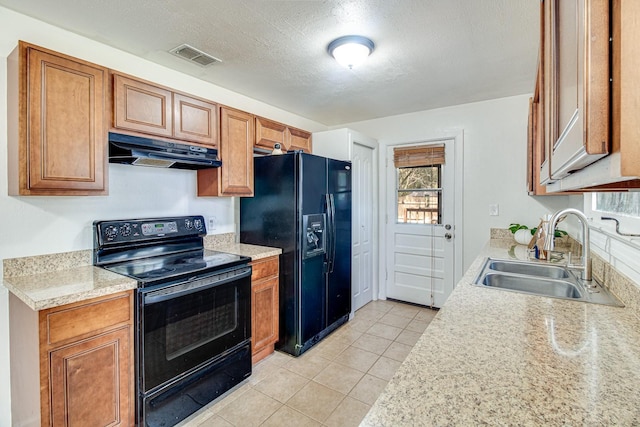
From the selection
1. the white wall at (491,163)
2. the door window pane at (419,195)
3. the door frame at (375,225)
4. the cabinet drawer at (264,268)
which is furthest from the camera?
the door frame at (375,225)

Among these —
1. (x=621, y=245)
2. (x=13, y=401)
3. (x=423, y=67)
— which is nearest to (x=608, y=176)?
(x=621, y=245)

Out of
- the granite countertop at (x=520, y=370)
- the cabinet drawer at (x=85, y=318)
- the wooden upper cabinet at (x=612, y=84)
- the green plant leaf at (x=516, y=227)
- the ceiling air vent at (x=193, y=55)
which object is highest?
the ceiling air vent at (x=193, y=55)

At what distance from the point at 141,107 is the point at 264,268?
1.44 m

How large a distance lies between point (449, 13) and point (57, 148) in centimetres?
232

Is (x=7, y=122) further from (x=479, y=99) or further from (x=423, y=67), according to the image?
(x=479, y=99)

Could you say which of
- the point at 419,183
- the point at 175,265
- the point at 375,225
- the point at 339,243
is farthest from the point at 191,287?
the point at 419,183

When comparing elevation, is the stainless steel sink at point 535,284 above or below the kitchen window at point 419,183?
below

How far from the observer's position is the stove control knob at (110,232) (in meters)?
2.10

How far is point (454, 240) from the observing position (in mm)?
3668

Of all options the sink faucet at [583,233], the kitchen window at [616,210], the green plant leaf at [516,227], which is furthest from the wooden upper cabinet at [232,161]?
the green plant leaf at [516,227]

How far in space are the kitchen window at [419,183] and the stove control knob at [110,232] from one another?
3.07 meters

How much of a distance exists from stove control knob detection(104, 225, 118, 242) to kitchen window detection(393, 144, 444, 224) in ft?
10.1

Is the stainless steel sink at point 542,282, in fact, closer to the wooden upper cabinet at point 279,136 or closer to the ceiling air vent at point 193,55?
the wooden upper cabinet at point 279,136

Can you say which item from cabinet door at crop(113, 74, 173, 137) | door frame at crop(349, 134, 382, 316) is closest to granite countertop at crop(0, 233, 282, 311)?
cabinet door at crop(113, 74, 173, 137)
